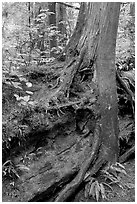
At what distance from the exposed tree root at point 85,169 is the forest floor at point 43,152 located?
0.16m

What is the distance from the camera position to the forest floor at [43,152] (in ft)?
14.3

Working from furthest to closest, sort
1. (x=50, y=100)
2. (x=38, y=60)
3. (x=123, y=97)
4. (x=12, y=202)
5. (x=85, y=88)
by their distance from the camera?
(x=38, y=60) < (x=123, y=97) < (x=85, y=88) < (x=50, y=100) < (x=12, y=202)

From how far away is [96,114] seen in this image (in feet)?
17.7

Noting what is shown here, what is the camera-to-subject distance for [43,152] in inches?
→ 195

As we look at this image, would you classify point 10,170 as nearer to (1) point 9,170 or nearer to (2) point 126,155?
(1) point 9,170

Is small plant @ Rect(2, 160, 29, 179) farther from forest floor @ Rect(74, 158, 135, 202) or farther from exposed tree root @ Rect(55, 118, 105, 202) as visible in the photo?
forest floor @ Rect(74, 158, 135, 202)

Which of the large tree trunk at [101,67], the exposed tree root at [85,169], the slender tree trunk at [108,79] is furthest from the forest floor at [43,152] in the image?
the slender tree trunk at [108,79]

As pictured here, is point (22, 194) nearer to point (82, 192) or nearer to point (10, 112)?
point (82, 192)

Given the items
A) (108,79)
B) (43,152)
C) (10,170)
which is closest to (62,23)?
(108,79)

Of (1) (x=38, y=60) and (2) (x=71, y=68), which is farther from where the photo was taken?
(1) (x=38, y=60)

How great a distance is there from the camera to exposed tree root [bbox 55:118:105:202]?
14.4ft

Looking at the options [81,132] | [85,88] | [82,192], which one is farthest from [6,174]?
[85,88]

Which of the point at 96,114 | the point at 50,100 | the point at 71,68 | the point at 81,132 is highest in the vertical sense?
the point at 71,68

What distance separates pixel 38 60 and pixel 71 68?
1.80 metres
